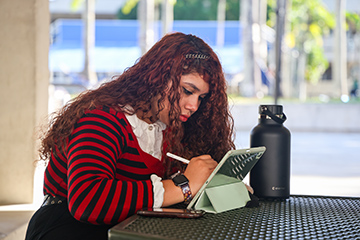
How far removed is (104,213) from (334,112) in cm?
1104

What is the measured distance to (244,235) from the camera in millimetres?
1134

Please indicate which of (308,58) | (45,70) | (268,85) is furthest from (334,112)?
(308,58)

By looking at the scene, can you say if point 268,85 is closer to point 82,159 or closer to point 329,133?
point 329,133

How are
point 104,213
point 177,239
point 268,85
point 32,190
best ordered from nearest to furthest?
point 177,239 → point 104,213 → point 32,190 → point 268,85

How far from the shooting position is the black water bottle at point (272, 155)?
1568 mm

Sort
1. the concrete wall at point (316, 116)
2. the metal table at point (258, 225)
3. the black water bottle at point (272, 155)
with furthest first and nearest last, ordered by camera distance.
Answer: the concrete wall at point (316, 116) < the black water bottle at point (272, 155) < the metal table at point (258, 225)

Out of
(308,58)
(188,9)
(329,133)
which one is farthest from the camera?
(188,9)

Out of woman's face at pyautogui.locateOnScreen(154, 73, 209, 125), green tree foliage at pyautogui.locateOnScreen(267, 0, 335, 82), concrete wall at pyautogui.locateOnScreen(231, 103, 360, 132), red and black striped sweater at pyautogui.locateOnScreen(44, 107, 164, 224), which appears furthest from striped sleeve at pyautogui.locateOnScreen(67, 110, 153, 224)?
green tree foliage at pyautogui.locateOnScreen(267, 0, 335, 82)

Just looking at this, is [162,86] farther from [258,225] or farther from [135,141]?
[258,225]

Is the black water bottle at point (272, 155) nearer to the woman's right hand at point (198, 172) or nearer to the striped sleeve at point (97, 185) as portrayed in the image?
the woman's right hand at point (198, 172)

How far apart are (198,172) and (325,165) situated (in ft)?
17.7

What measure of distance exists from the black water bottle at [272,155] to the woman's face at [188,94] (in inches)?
9.5

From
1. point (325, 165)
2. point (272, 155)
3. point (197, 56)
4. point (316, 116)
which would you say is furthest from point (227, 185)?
point (316, 116)

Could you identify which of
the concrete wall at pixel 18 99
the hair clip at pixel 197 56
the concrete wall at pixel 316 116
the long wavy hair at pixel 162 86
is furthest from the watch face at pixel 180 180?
the concrete wall at pixel 316 116
